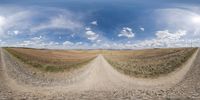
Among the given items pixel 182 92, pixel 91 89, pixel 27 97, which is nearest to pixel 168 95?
pixel 182 92

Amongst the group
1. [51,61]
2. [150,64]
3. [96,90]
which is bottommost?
[96,90]

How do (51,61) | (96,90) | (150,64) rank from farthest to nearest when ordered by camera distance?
(51,61), (150,64), (96,90)

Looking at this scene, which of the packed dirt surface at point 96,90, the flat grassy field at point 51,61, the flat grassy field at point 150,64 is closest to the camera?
the packed dirt surface at point 96,90

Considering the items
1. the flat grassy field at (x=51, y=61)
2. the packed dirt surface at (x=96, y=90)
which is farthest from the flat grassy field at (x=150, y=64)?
the packed dirt surface at (x=96, y=90)

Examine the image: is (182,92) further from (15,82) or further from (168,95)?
(15,82)

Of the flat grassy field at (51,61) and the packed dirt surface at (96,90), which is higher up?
the flat grassy field at (51,61)

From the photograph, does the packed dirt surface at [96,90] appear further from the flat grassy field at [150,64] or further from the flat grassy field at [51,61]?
the flat grassy field at [51,61]

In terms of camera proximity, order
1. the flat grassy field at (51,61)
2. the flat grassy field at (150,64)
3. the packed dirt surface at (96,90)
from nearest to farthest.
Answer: the packed dirt surface at (96,90), the flat grassy field at (150,64), the flat grassy field at (51,61)

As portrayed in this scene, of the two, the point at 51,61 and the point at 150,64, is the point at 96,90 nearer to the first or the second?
the point at 150,64

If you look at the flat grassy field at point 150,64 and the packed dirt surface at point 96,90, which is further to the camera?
the flat grassy field at point 150,64

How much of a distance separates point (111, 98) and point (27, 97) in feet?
20.8

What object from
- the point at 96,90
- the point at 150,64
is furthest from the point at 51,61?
the point at 96,90

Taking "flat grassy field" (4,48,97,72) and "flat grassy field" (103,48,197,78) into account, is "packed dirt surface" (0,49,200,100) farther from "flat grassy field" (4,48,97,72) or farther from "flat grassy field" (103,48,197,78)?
"flat grassy field" (4,48,97,72)

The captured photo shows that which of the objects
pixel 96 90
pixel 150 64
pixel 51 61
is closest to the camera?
pixel 96 90
